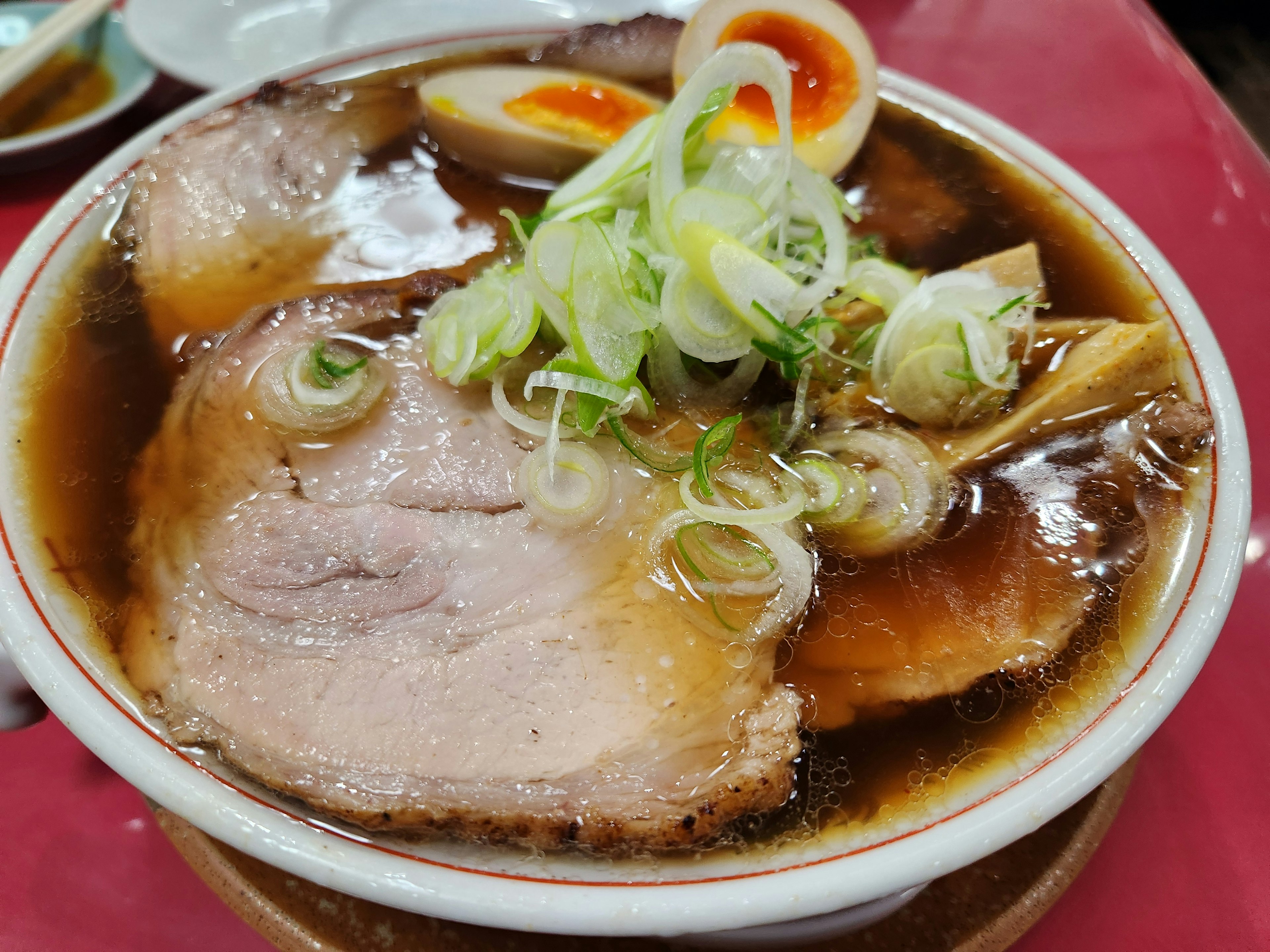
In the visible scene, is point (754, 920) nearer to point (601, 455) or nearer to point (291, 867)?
point (291, 867)

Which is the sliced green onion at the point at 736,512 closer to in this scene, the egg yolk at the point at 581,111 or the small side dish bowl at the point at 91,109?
the egg yolk at the point at 581,111

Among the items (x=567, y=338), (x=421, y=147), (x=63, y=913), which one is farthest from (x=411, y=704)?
(x=421, y=147)

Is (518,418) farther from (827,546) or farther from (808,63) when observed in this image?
(808,63)

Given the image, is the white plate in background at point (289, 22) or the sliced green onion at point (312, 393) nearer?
the sliced green onion at point (312, 393)

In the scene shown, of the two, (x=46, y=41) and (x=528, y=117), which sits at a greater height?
(x=46, y=41)

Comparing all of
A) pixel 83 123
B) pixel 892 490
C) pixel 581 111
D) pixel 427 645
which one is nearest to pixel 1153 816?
pixel 892 490

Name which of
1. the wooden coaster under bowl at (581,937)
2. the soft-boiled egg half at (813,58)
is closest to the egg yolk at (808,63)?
the soft-boiled egg half at (813,58)
